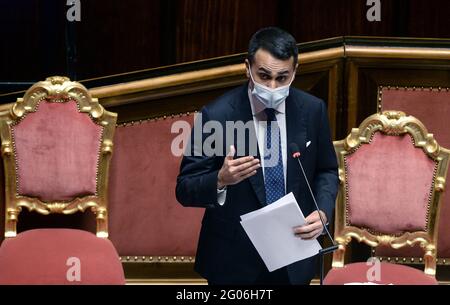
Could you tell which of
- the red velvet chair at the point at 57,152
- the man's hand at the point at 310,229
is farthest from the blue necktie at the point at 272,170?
the red velvet chair at the point at 57,152

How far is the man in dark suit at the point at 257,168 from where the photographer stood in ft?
8.30

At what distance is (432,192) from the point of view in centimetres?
330

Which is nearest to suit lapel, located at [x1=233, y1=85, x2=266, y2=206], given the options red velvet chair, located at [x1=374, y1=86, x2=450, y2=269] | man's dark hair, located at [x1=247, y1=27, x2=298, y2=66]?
man's dark hair, located at [x1=247, y1=27, x2=298, y2=66]

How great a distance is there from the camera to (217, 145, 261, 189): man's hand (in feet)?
7.75

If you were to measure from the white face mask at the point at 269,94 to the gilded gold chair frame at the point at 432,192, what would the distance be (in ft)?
2.57

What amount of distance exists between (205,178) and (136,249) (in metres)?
1.32

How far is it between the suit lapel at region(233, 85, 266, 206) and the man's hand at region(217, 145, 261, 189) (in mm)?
141

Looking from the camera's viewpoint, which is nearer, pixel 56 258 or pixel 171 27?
pixel 56 258

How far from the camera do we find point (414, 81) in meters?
3.76

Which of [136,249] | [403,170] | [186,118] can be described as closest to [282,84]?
[403,170]

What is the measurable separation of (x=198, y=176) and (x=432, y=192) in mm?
1083

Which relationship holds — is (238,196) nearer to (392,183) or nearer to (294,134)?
(294,134)

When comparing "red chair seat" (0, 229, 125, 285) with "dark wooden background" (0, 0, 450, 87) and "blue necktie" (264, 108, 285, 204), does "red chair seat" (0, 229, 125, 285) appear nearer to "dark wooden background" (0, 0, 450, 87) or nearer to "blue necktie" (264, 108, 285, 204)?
"blue necktie" (264, 108, 285, 204)

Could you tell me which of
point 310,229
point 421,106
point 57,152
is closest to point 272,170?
point 310,229
